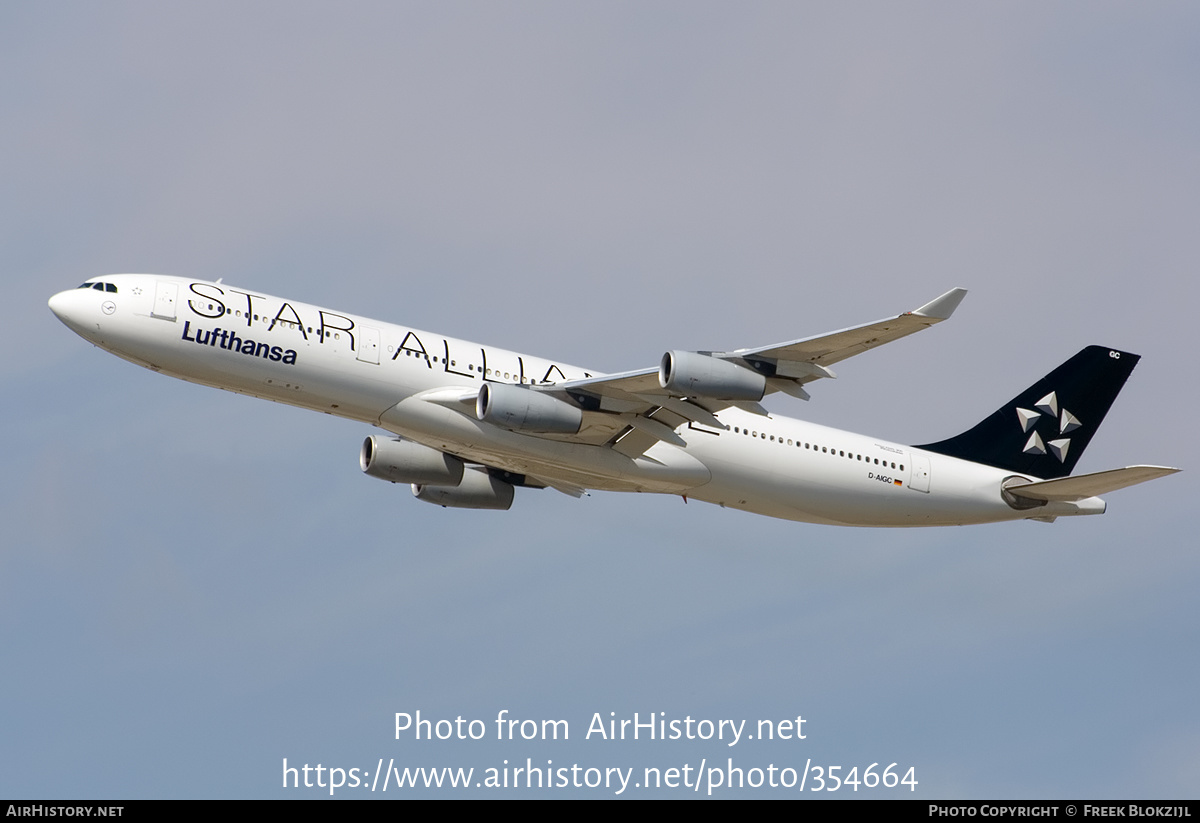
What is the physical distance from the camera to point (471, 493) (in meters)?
46.2

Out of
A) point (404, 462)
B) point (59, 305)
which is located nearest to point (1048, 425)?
point (404, 462)

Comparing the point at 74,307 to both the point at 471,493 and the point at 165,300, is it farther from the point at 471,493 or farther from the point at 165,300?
the point at 471,493

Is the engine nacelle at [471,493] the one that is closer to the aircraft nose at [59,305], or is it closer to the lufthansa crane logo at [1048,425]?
the aircraft nose at [59,305]

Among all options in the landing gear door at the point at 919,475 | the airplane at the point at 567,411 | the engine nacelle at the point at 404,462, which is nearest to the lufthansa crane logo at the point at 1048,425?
the airplane at the point at 567,411

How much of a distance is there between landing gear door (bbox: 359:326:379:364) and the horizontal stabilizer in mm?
20716

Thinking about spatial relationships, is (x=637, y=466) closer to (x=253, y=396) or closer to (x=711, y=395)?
(x=711, y=395)

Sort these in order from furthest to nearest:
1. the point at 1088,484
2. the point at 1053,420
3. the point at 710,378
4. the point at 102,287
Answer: the point at 1053,420 → the point at 1088,484 → the point at 102,287 → the point at 710,378

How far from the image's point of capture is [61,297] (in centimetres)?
3828

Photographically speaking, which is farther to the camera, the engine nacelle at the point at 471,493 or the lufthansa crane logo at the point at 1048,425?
the lufthansa crane logo at the point at 1048,425

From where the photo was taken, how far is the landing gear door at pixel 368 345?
38.6 meters

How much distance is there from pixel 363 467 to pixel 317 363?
5797 millimetres

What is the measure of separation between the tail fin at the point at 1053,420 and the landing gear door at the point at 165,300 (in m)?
24.2

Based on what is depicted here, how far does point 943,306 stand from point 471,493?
1870 cm

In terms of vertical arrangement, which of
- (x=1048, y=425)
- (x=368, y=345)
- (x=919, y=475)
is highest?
(x=1048, y=425)
